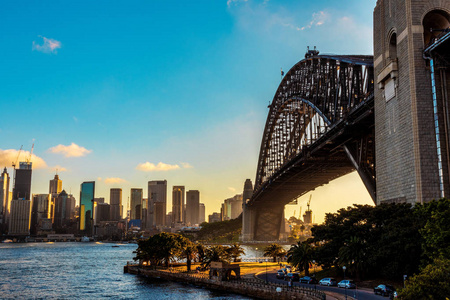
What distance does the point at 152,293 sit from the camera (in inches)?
2451

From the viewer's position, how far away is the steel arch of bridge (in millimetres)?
61537

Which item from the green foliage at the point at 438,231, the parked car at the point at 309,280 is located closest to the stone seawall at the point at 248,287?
the parked car at the point at 309,280

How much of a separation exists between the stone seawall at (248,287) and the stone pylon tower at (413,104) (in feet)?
43.0

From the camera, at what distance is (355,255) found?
48.7 meters

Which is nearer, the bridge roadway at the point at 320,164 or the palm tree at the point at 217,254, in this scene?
the bridge roadway at the point at 320,164

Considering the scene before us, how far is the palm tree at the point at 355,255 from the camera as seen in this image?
4822cm

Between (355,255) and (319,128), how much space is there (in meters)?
45.0

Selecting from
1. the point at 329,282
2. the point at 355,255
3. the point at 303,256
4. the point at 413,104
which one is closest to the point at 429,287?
the point at 413,104

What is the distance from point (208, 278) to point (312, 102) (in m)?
45.4

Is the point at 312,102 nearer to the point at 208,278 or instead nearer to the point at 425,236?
the point at 208,278

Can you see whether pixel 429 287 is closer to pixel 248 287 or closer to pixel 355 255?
pixel 355 255

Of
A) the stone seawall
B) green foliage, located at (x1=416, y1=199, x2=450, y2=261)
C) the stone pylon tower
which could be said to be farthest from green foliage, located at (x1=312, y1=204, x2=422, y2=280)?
the stone seawall

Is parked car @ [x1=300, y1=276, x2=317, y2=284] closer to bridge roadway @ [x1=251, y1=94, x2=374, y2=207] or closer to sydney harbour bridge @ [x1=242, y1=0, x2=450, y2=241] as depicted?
sydney harbour bridge @ [x1=242, y1=0, x2=450, y2=241]

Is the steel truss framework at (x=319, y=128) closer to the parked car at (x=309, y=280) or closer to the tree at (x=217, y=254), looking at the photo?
the parked car at (x=309, y=280)
